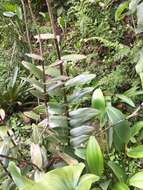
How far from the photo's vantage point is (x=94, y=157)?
1324 millimetres

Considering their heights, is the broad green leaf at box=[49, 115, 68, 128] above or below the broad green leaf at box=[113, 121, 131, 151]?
above

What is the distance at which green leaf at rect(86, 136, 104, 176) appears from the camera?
1311 millimetres

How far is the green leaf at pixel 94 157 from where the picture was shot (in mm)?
1311

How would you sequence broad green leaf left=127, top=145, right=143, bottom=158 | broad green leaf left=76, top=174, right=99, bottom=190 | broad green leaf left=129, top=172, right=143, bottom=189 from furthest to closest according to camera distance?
broad green leaf left=127, top=145, right=143, bottom=158
broad green leaf left=129, top=172, right=143, bottom=189
broad green leaf left=76, top=174, right=99, bottom=190

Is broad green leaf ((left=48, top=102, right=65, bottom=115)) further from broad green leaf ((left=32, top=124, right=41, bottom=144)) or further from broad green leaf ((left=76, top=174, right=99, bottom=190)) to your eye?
broad green leaf ((left=76, top=174, right=99, bottom=190))

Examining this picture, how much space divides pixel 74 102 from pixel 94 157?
26cm

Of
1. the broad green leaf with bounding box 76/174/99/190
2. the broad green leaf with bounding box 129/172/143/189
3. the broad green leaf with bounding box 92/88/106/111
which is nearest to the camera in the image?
the broad green leaf with bounding box 76/174/99/190

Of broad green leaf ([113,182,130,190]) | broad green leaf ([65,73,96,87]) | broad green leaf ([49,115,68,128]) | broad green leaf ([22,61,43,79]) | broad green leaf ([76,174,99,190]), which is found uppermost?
broad green leaf ([22,61,43,79])

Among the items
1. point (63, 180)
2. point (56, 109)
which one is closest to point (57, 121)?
point (56, 109)

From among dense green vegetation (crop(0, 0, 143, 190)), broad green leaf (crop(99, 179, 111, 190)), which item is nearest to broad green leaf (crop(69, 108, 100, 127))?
dense green vegetation (crop(0, 0, 143, 190))

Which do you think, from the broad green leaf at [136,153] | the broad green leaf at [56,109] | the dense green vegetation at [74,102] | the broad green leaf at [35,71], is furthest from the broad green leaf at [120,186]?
the broad green leaf at [35,71]

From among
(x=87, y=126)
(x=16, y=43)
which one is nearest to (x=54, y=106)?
(x=87, y=126)

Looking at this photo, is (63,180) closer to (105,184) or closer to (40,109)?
(105,184)

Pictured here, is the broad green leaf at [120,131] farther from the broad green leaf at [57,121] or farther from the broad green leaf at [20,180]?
the broad green leaf at [20,180]
